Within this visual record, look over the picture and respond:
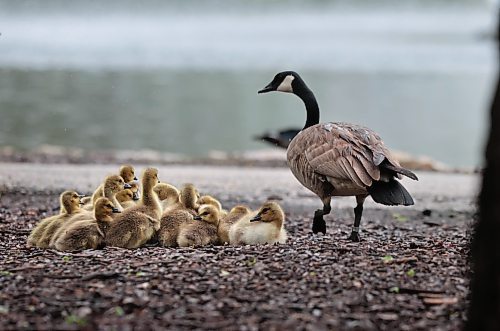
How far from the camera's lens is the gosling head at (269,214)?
22.9 ft

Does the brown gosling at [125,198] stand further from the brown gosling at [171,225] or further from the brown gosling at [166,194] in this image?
the brown gosling at [171,225]

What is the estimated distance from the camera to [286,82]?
8586 mm

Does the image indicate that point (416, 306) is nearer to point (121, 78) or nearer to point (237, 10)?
point (121, 78)

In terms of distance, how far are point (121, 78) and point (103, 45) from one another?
12.7 m

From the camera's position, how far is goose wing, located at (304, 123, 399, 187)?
21.7ft

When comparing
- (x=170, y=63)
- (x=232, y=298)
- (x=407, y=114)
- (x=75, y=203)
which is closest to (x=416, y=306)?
(x=232, y=298)

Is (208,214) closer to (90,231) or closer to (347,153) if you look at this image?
(90,231)

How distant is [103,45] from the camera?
166ft

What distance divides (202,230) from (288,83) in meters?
2.20

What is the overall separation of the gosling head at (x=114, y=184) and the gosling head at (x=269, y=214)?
4.65 ft

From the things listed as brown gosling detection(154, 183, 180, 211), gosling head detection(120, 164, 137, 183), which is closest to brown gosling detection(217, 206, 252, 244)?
brown gosling detection(154, 183, 180, 211)

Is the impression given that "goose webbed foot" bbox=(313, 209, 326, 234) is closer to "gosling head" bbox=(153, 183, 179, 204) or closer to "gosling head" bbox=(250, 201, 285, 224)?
"gosling head" bbox=(250, 201, 285, 224)

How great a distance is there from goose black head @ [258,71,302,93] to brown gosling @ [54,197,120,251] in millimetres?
2375

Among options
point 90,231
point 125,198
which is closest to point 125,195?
point 125,198
